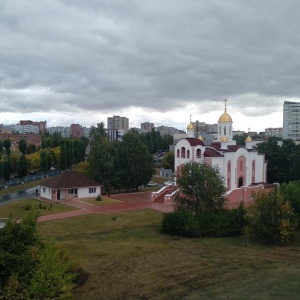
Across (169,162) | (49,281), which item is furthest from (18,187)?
(49,281)

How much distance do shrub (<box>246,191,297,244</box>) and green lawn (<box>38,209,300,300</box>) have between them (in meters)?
0.70

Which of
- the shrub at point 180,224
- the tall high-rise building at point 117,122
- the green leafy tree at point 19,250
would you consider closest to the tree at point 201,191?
the shrub at point 180,224

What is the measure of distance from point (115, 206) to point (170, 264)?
16488mm

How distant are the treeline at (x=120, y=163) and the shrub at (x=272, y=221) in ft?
66.1

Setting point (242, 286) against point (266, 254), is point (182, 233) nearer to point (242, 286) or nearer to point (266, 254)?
point (266, 254)

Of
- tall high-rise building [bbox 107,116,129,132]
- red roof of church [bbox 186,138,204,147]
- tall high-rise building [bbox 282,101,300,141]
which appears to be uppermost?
tall high-rise building [bbox 107,116,129,132]

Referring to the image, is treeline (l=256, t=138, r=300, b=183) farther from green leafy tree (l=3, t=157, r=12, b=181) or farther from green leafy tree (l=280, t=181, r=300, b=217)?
green leafy tree (l=3, t=157, r=12, b=181)

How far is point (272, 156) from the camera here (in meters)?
47.8

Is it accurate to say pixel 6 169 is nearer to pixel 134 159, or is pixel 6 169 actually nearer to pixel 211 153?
pixel 134 159

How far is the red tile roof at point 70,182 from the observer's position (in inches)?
1468

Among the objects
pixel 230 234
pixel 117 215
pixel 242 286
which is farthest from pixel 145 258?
pixel 117 215

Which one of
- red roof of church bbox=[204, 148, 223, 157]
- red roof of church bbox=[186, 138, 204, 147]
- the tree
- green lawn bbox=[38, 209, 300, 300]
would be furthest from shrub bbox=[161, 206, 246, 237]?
red roof of church bbox=[186, 138, 204, 147]

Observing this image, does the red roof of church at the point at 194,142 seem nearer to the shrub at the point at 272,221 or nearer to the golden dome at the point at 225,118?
the golden dome at the point at 225,118

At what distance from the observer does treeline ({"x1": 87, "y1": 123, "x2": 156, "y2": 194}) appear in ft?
133
